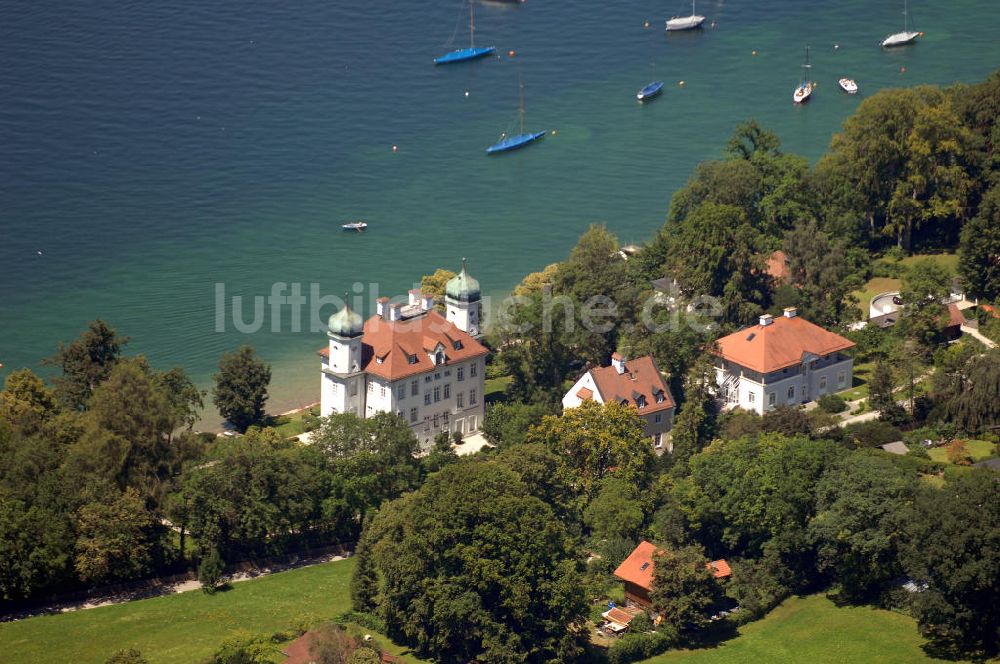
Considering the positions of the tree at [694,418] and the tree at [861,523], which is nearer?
the tree at [861,523]

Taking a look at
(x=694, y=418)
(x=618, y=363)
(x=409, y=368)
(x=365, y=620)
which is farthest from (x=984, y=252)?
(x=365, y=620)

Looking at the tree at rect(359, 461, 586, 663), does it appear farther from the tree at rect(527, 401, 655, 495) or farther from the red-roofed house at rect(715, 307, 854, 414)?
the red-roofed house at rect(715, 307, 854, 414)

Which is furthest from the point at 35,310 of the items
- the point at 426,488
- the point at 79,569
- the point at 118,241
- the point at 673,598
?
the point at 673,598

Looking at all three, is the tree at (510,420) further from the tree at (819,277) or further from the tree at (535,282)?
the tree at (819,277)

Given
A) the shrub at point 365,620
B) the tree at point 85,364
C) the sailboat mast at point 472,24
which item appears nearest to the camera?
the shrub at point 365,620

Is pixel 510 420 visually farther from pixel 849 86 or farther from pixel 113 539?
pixel 849 86

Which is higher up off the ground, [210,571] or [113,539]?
[113,539]

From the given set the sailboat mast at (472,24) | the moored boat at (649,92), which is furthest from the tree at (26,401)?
the sailboat mast at (472,24)
